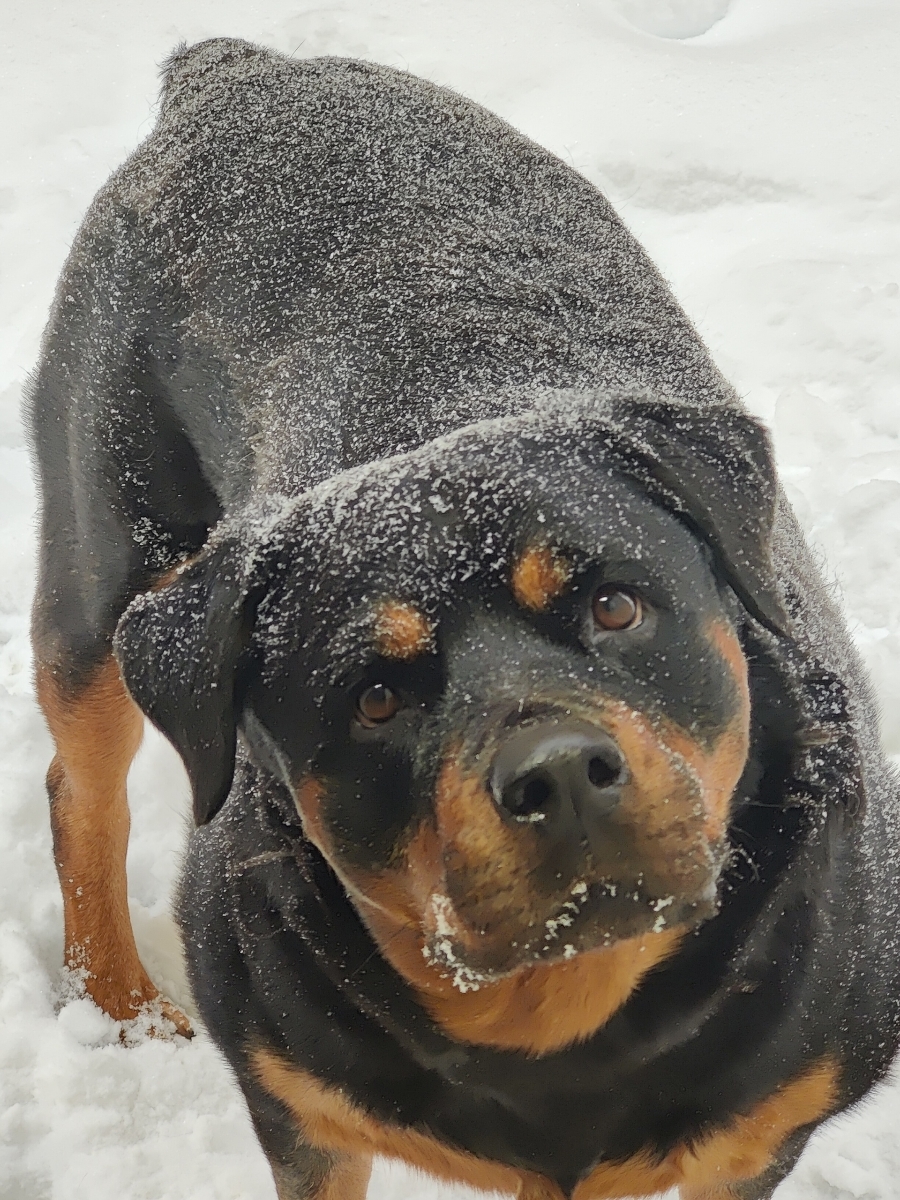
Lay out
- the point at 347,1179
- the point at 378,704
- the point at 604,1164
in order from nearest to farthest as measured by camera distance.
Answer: the point at 378,704 → the point at 604,1164 → the point at 347,1179

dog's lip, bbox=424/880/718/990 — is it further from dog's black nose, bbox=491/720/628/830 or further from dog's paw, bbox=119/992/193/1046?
dog's paw, bbox=119/992/193/1046

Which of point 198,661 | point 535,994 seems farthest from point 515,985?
point 198,661

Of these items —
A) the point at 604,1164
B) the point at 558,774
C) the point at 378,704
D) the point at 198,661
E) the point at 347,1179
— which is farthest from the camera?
the point at 347,1179

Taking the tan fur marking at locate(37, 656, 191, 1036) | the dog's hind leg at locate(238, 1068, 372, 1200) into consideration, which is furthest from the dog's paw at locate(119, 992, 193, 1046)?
the dog's hind leg at locate(238, 1068, 372, 1200)

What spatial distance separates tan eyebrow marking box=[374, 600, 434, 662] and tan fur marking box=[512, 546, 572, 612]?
0.12m

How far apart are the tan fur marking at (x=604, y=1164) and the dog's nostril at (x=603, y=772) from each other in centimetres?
74

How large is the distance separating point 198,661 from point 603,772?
61 cm

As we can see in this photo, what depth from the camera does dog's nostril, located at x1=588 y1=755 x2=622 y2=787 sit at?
147 cm

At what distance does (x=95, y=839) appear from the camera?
2.96 meters

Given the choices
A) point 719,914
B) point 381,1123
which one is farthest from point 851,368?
point 381,1123

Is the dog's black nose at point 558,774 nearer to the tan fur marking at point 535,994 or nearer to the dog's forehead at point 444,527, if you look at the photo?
the dog's forehead at point 444,527

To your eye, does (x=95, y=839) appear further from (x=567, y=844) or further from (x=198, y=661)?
(x=567, y=844)

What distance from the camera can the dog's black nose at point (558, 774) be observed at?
145 cm

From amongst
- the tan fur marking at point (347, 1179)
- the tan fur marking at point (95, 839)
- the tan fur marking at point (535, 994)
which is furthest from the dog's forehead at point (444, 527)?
the tan fur marking at point (95, 839)
